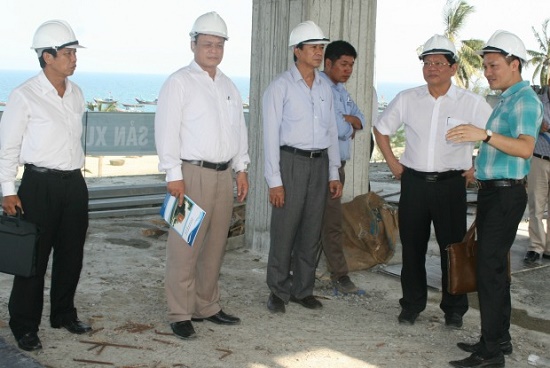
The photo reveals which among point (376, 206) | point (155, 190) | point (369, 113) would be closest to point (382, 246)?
point (376, 206)

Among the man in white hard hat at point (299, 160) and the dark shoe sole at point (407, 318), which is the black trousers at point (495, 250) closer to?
the dark shoe sole at point (407, 318)

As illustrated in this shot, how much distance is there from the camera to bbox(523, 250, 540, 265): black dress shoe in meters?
8.30

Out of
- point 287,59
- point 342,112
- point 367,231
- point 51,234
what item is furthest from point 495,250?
point 287,59

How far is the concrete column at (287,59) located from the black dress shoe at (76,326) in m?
2.90

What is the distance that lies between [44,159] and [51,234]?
50cm

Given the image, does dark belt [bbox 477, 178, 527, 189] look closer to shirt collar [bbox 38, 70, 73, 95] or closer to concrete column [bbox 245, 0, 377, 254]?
shirt collar [bbox 38, 70, 73, 95]

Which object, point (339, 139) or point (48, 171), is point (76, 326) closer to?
point (48, 171)

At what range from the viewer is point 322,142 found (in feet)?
20.3

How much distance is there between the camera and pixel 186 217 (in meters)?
5.42

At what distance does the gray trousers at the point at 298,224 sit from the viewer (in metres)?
6.15

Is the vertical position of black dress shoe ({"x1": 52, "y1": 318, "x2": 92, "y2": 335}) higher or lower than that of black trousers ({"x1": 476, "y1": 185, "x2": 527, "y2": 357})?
lower

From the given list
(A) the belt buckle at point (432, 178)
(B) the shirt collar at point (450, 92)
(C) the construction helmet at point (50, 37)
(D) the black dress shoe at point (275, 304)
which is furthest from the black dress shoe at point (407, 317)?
(C) the construction helmet at point (50, 37)

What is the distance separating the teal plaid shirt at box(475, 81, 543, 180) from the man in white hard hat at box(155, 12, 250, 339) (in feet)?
5.55

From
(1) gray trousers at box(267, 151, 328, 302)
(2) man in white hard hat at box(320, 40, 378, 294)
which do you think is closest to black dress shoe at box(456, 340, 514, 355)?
(1) gray trousers at box(267, 151, 328, 302)
